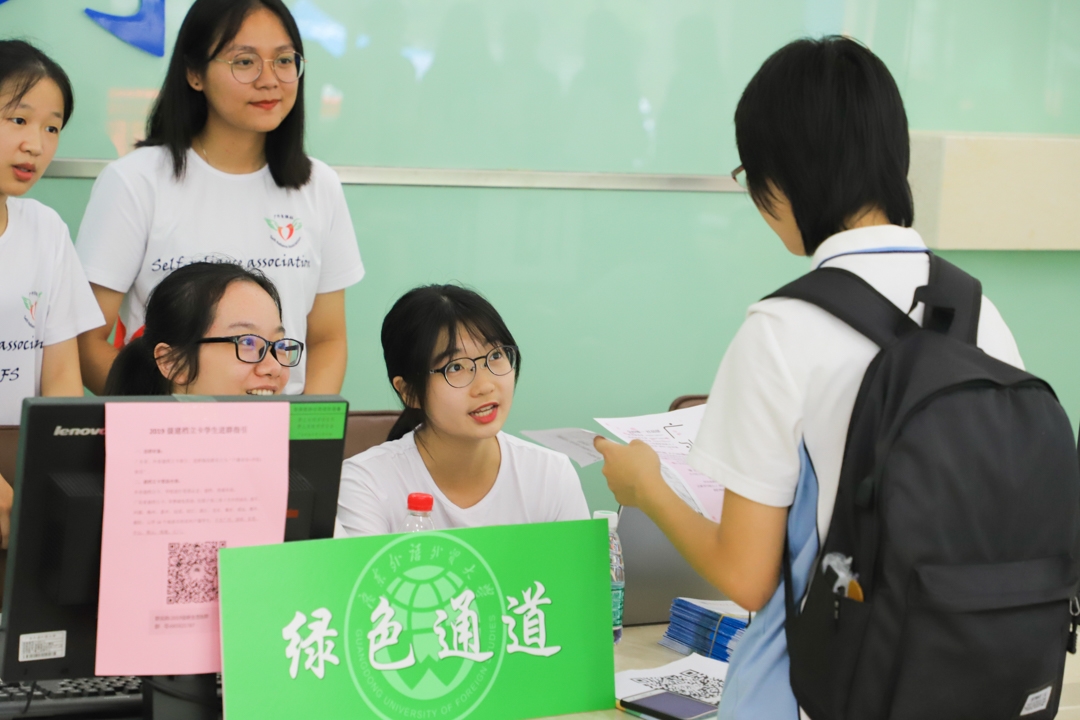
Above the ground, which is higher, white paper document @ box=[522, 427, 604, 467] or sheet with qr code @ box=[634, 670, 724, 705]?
white paper document @ box=[522, 427, 604, 467]

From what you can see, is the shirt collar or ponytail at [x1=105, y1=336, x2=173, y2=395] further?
ponytail at [x1=105, y1=336, x2=173, y2=395]

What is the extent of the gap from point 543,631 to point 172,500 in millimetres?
453

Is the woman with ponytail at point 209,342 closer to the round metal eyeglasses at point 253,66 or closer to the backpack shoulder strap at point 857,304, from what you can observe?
the round metal eyeglasses at point 253,66

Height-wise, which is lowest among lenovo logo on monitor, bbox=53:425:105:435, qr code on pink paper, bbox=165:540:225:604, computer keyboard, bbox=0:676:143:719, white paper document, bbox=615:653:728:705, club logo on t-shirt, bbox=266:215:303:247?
white paper document, bbox=615:653:728:705

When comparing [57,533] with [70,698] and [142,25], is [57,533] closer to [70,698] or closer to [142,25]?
[70,698]

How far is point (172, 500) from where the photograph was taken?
1.15 metres

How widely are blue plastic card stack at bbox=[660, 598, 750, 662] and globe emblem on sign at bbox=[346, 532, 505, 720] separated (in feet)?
1.61

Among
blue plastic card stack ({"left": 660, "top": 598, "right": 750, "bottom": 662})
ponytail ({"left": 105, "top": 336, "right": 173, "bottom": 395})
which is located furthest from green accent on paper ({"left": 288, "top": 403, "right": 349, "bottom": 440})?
blue plastic card stack ({"left": 660, "top": 598, "right": 750, "bottom": 662})

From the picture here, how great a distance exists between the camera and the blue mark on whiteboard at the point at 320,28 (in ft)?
8.96

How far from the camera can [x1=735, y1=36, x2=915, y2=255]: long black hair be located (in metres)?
1.13

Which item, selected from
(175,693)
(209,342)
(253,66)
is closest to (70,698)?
(175,693)

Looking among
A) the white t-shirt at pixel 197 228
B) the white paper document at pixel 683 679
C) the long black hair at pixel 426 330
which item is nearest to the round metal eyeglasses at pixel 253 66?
the white t-shirt at pixel 197 228

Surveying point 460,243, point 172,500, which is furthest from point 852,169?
point 460,243

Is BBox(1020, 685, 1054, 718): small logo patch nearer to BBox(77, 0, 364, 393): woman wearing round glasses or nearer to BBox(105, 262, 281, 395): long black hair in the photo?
BBox(105, 262, 281, 395): long black hair
